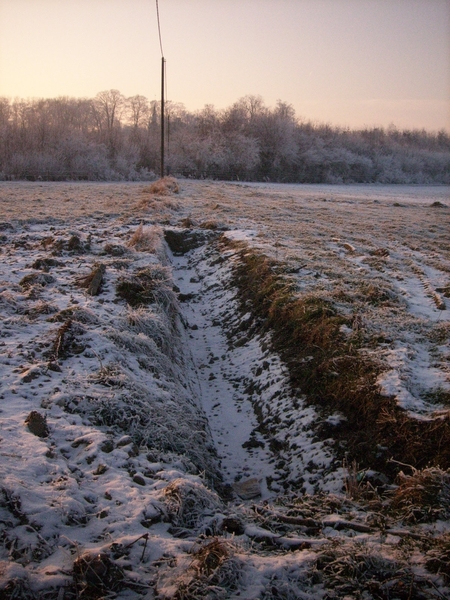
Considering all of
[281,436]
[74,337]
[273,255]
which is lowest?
[281,436]

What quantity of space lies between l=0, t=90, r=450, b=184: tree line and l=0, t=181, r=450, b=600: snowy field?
3537 centimetres

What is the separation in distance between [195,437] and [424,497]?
2.35 meters

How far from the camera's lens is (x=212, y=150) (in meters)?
52.2

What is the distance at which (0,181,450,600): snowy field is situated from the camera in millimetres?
2664

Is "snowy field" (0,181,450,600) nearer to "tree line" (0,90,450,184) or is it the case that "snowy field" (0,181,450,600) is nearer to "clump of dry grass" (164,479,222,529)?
"clump of dry grass" (164,479,222,529)

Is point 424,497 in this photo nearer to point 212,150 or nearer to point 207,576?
point 207,576

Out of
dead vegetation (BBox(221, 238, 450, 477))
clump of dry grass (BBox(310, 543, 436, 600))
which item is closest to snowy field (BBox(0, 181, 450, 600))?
clump of dry grass (BBox(310, 543, 436, 600))

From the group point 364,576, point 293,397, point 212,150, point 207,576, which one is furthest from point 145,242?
point 212,150

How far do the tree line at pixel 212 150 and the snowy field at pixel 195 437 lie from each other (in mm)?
35373

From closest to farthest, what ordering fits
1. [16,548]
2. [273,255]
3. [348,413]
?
[16,548], [348,413], [273,255]

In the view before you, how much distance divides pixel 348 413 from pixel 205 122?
59.2 meters

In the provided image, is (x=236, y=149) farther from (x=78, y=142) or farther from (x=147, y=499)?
(x=147, y=499)

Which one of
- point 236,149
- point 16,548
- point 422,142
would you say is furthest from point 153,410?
point 422,142

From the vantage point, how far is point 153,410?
4605 mm
